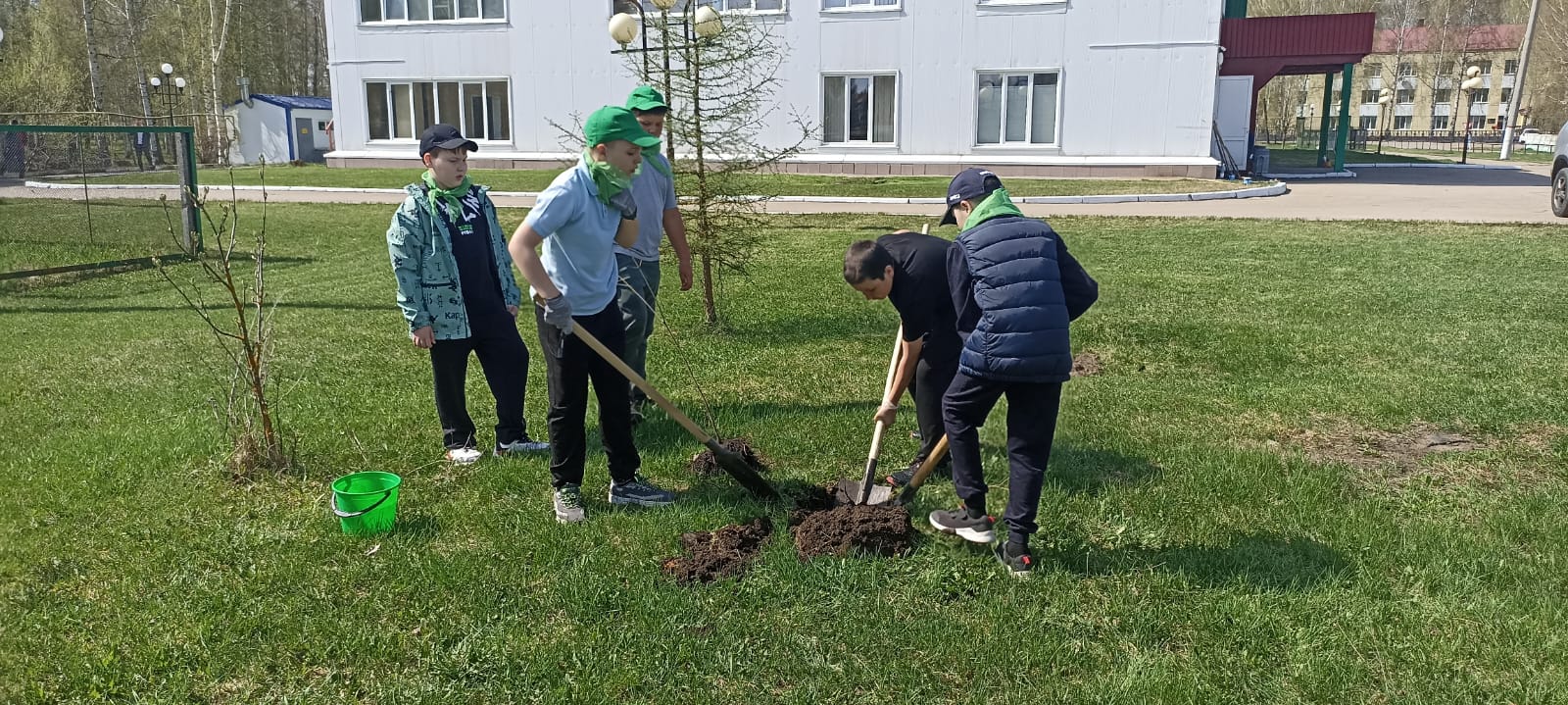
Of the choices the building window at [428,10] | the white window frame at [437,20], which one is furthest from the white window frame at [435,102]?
the building window at [428,10]

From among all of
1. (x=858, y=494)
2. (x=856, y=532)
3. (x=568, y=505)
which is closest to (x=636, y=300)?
(x=568, y=505)

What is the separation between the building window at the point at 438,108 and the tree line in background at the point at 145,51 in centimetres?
1149

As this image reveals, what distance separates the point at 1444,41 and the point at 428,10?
5808 cm

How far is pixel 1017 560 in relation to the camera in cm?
387

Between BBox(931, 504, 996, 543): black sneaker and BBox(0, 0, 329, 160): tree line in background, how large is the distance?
3910 centimetres

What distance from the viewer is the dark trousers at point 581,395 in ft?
14.2

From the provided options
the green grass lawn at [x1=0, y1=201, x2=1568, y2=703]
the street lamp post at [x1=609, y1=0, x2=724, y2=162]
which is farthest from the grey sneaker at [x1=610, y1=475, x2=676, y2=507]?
the street lamp post at [x1=609, y1=0, x2=724, y2=162]

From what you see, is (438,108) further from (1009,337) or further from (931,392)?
(1009,337)

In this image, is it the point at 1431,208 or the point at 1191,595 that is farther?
the point at 1431,208

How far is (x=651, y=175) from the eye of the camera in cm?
536

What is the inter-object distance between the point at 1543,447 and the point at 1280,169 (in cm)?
2791

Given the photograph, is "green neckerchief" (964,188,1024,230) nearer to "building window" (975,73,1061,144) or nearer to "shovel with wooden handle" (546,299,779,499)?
"shovel with wooden handle" (546,299,779,499)

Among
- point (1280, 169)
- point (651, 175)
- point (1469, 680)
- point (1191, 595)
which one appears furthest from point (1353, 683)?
point (1280, 169)

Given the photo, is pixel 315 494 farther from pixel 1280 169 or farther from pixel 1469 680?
pixel 1280 169
